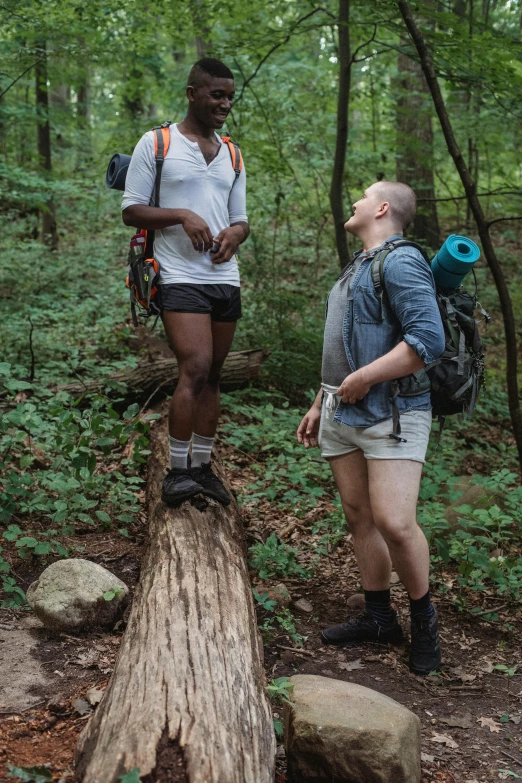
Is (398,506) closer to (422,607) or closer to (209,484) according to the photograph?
(422,607)

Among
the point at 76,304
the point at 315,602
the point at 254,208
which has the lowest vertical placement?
the point at 315,602

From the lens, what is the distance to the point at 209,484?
14.0ft

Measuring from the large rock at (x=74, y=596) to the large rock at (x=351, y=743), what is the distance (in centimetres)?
128

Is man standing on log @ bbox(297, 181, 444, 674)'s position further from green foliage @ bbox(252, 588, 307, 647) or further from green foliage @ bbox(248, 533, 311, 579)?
green foliage @ bbox(248, 533, 311, 579)

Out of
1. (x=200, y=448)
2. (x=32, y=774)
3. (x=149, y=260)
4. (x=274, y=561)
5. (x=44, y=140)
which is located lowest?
(x=274, y=561)

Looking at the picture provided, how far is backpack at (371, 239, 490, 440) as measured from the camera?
3.24 meters

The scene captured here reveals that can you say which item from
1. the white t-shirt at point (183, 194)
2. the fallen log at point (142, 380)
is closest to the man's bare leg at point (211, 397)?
the white t-shirt at point (183, 194)

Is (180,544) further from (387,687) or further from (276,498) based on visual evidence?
(276,498)

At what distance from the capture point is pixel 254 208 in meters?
10.0

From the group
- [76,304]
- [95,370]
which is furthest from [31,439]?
[76,304]

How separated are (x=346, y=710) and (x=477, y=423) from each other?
583cm

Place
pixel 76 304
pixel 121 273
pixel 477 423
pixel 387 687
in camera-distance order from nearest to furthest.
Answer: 1. pixel 387 687
2. pixel 477 423
3. pixel 76 304
4. pixel 121 273

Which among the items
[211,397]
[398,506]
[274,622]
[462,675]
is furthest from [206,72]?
[462,675]

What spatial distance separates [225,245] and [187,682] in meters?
2.34
